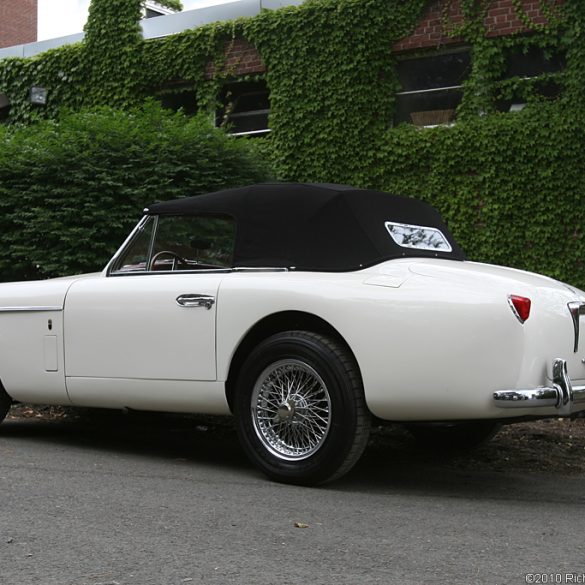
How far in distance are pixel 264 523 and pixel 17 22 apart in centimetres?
3273

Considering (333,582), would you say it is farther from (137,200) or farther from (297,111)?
(297,111)

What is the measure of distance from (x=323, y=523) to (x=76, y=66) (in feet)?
52.0

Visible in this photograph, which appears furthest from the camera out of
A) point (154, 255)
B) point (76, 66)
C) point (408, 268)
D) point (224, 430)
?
point (76, 66)

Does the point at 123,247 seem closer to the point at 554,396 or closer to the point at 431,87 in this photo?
the point at 554,396

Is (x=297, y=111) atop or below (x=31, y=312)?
atop

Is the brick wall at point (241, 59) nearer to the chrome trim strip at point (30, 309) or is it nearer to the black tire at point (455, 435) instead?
the chrome trim strip at point (30, 309)

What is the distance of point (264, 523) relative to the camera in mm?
4238

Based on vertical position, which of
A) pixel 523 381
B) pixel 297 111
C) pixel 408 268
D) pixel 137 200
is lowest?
pixel 523 381

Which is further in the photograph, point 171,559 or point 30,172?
point 30,172

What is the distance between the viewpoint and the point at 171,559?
3.60 m

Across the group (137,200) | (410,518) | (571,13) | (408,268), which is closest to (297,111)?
(571,13)

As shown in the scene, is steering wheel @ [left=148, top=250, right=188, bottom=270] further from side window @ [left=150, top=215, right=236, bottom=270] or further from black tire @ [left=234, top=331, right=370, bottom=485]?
black tire @ [left=234, top=331, right=370, bottom=485]

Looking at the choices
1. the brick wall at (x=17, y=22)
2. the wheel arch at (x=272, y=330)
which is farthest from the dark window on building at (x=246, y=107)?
the brick wall at (x=17, y=22)

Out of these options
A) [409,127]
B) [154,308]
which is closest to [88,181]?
[154,308]
